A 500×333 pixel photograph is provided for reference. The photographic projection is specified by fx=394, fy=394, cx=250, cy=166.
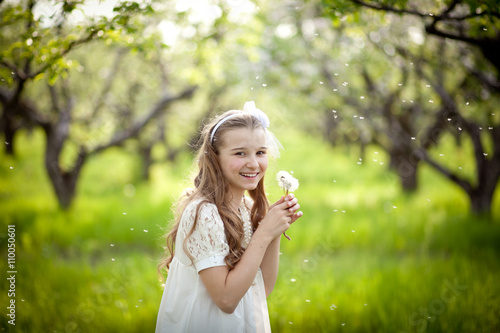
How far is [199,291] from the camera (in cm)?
184

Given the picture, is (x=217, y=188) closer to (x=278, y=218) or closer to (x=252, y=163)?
(x=252, y=163)

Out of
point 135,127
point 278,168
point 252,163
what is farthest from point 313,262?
point 135,127

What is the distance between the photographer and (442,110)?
282 inches

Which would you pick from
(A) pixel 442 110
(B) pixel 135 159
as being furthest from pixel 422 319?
(B) pixel 135 159

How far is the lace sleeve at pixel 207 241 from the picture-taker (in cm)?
173

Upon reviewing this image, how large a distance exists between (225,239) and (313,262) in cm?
335

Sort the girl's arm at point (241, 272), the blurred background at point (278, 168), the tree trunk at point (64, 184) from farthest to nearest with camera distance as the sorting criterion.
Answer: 1. the tree trunk at point (64, 184)
2. the blurred background at point (278, 168)
3. the girl's arm at point (241, 272)

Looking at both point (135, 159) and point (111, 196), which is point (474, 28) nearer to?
point (111, 196)

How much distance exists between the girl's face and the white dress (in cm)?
19

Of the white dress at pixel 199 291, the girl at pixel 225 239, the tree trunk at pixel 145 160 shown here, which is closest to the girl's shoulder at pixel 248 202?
the girl at pixel 225 239

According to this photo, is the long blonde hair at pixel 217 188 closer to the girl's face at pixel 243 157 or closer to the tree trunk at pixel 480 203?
the girl's face at pixel 243 157

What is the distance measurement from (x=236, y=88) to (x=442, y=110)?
396cm

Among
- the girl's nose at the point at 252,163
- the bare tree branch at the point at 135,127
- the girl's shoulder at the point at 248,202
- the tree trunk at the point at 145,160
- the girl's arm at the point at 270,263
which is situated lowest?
the tree trunk at the point at 145,160

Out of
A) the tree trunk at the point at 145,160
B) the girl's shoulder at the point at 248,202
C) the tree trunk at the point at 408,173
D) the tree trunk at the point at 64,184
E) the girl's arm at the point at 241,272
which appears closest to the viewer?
the girl's arm at the point at 241,272
